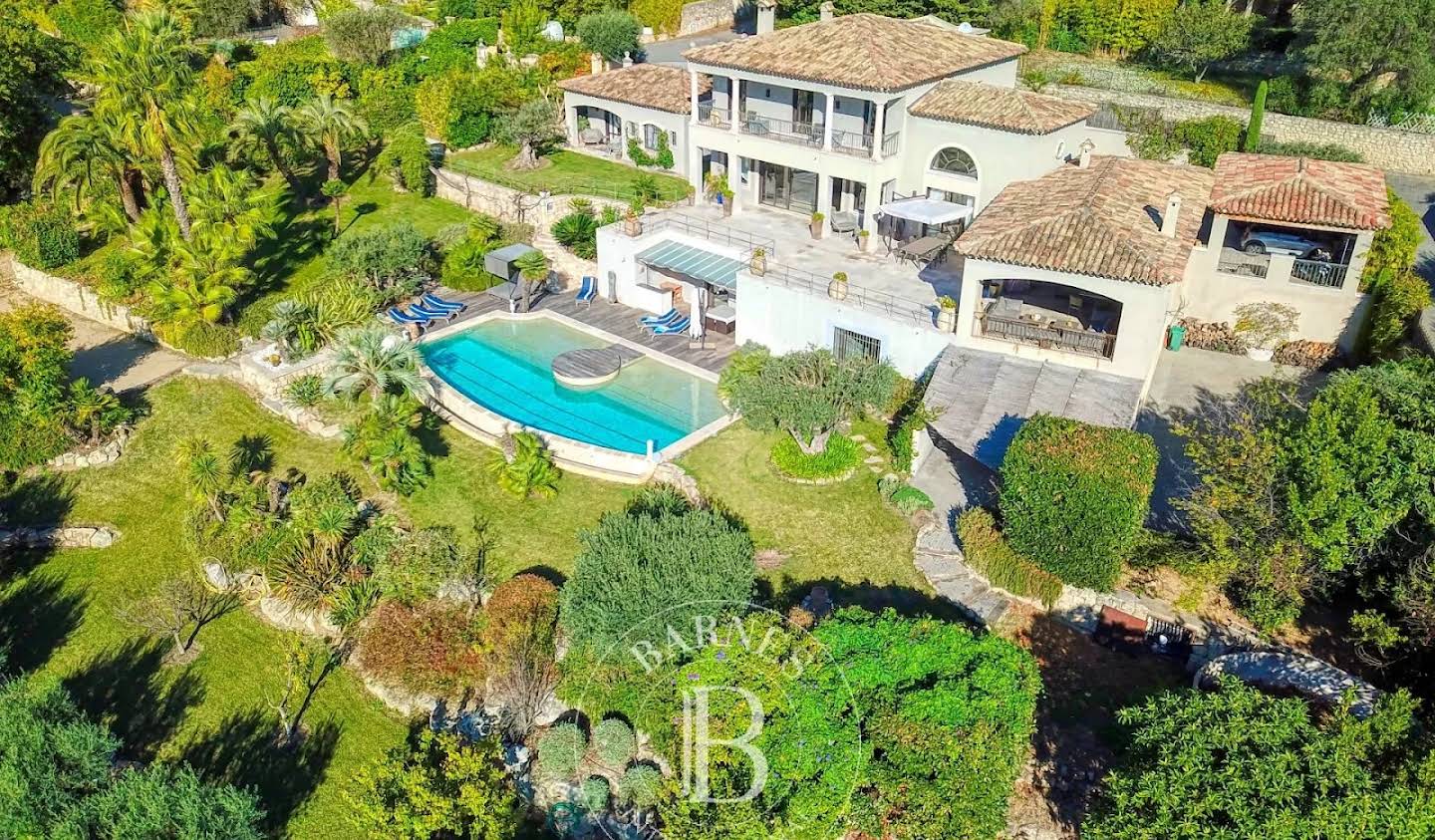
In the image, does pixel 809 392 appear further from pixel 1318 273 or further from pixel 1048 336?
pixel 1318 273

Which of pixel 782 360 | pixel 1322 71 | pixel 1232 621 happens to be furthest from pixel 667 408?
pixel 1322 71

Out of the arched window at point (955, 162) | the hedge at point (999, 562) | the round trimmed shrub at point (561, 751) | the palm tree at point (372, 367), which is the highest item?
the arched window at point (955, 162)

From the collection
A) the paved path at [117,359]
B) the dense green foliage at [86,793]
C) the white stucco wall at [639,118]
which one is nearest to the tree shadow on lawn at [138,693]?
the dense green foliage at [86,793]

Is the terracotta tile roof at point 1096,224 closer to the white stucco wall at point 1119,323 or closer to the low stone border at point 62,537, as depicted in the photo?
the white stucco wall at point 1119,323

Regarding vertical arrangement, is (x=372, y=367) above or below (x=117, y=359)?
above

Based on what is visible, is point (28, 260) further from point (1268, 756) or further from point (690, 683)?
point (1268, 756)

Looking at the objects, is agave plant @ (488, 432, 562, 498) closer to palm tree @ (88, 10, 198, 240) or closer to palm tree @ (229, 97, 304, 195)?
palm tree @ (88, 10, 198, 240)

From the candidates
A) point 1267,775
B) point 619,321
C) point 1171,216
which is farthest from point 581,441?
point 1267,775
